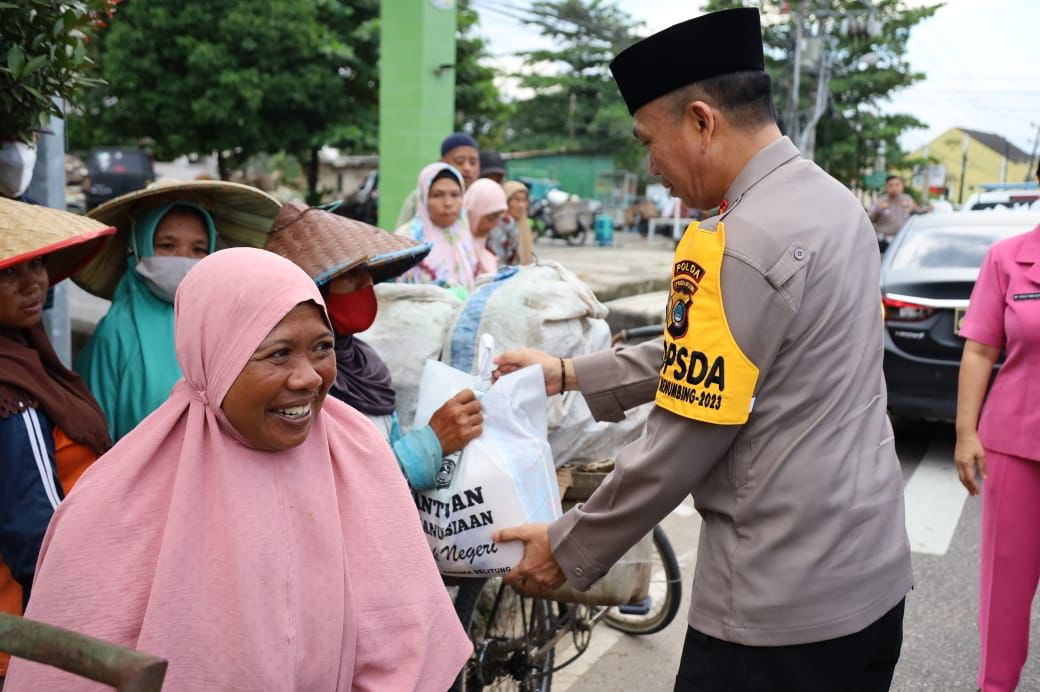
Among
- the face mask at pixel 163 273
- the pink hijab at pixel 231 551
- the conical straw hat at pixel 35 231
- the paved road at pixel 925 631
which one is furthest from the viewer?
the paved road at pixel 925 631

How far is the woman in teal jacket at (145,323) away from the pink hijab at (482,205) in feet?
9.06

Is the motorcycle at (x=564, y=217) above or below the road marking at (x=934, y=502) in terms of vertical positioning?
above

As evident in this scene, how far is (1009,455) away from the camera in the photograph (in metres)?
3.01

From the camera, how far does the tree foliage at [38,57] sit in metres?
2.51

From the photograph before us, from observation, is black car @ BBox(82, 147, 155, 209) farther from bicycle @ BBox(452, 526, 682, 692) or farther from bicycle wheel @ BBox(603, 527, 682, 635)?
bicycle @ BBox(452, 526, 682, 692)

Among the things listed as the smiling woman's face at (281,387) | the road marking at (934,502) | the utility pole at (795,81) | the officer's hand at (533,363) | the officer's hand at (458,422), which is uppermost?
the utility pole at (795,81)

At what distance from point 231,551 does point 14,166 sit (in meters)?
1.81

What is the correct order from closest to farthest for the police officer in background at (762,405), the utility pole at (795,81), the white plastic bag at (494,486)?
the police officer in background at (762,405) → the white plastic bag at (494,486) → the utility pole at (795,81)

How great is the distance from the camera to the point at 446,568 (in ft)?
8.18

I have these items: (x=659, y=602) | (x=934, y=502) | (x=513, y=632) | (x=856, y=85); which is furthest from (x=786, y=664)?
(x=856, y=85)

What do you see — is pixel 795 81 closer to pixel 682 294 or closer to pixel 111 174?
pixel 111 174

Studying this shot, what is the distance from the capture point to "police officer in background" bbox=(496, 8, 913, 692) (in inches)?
69.9

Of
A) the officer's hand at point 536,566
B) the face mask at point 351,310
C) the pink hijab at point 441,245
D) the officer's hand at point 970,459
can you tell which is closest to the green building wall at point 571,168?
the pink hijab at point 441,245

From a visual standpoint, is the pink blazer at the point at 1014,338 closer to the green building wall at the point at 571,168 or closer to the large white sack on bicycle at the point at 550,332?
the large white sack on bicycle at the point at 550,332
